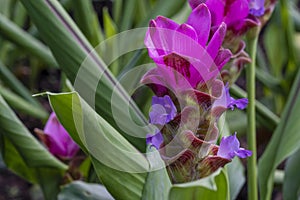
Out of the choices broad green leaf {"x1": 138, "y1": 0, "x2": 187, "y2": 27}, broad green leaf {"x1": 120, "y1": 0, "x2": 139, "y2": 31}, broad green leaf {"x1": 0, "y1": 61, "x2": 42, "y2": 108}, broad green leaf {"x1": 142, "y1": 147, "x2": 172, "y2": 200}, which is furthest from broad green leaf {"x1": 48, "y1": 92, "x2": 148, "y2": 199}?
broad green leaf {"x1": 120, "y1": 0, "x2": 139, "y2": 31}

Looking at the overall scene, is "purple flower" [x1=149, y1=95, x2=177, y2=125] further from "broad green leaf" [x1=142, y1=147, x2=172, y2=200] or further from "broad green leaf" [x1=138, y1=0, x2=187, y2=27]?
"broad green leaf" [x1=138, y1=0, x2=187, y2=27]

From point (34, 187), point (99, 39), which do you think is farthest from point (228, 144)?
point (34, 187)

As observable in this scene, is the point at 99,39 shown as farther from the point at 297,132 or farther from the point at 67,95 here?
the point at 67,95

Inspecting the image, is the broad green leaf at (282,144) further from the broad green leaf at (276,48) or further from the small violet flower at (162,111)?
the broad green leaf at (276,48)

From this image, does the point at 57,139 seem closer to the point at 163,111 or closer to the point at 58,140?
the point at 58,140

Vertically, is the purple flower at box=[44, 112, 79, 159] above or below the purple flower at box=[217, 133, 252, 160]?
below

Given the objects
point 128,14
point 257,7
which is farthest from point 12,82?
point 257,7

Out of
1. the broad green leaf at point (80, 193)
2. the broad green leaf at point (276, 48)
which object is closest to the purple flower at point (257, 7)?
the broad green leaf at point (80, 193)
